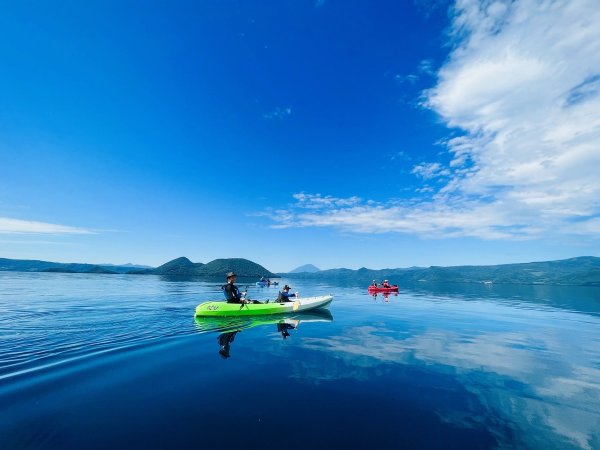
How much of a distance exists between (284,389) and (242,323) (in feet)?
44.0

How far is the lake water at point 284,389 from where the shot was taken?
7.13 meters

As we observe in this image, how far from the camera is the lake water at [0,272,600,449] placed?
713 centimetres

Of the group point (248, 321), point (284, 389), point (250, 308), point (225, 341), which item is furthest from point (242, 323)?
point (284, 389)

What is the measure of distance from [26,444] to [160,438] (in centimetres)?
291

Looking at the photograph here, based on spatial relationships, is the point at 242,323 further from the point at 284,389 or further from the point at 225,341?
the point at 284,389

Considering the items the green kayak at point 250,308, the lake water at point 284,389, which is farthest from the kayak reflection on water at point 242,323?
the green kayak at point 250,308

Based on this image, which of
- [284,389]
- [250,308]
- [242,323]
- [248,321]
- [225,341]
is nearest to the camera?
[284,389]

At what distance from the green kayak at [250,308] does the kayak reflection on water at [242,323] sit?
50cm

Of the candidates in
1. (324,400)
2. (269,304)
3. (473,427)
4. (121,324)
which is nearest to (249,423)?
(324,400)

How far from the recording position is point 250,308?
25.2 meters

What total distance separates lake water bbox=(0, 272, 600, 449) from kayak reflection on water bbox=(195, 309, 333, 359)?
1.26ft

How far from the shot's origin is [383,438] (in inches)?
284

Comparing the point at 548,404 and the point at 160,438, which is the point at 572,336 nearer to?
the point at 548,404

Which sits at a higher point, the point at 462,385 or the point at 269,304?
the point at 269,304
